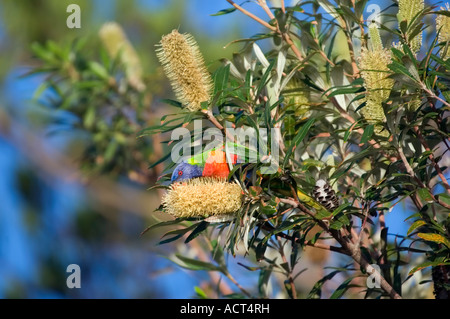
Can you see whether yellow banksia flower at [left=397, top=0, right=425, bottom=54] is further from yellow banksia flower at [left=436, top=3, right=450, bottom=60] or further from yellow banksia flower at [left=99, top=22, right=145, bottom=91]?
yellow banksia flower at [left=99, top=22, right=145, bottom=91]

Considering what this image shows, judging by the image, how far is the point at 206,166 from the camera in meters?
1.24

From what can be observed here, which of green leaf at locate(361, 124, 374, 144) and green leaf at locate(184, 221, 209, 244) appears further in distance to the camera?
green leaf at locate(184, 221, 209, 244)

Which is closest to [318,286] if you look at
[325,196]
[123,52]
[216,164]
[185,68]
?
[325,196]

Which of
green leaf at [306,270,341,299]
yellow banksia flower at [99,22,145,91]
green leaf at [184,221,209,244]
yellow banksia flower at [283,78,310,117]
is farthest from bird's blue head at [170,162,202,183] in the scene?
yellow banksia flower at [99,22,145,91]

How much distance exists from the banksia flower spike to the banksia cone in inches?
7.0

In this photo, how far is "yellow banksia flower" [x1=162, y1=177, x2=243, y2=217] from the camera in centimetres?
107

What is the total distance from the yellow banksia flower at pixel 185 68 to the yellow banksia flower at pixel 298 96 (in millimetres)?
313

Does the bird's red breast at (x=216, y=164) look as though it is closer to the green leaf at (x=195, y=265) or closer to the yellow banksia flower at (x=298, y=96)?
the yellow banksia flower at (x=298, y=96)

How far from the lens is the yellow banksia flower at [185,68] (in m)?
1.17

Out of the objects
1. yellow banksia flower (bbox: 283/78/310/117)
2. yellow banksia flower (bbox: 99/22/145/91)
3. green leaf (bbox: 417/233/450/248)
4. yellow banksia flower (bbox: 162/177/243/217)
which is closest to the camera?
yellow banksia flower (bbox: 162/177/243/217)

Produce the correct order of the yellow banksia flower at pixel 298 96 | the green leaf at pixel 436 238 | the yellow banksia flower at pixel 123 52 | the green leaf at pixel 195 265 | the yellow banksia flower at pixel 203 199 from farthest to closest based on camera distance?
the yellow banksia flower at pixel 123 52
the green leaf at pixel 195 265
the yellow banksia flower at pixel 298 96
the green leaf at pixel 436 238
the yellow banksia flower at pixel 203 199

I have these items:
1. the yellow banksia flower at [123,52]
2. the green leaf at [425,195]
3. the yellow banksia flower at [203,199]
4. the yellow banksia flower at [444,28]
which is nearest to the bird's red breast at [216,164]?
the yellow banksia flower at [203,199]
